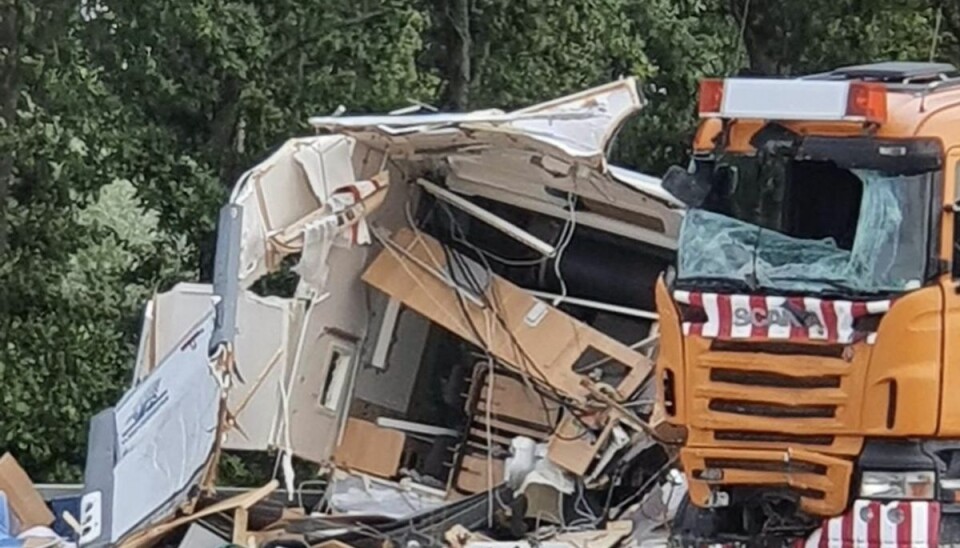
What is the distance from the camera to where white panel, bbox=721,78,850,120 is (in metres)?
7.40

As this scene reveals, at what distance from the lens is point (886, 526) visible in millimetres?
7316

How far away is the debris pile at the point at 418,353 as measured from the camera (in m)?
9.43

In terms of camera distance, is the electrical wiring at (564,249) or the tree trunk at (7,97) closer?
the electrical wiring at (564,249)

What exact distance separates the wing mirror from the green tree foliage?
6803mm

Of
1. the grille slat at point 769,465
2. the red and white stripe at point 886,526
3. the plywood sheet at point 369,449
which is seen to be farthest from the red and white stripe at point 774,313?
the plywood sheet at point 369,449

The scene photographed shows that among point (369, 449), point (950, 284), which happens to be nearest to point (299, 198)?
point (369, 449)

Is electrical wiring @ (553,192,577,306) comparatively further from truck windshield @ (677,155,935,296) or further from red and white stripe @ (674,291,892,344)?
red and white stripe @ (674,291,892,344)

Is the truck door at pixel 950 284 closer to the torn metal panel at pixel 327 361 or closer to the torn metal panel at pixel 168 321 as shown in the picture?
the torn metal panel at pixel 327 361

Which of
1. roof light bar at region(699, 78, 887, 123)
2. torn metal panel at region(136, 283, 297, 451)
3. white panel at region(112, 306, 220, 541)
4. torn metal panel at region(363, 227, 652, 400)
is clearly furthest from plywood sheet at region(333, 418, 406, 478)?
roof light bar at region(699, 78, 887, 123)

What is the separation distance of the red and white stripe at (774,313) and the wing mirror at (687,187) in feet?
1.98

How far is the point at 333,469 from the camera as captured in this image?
10.6m

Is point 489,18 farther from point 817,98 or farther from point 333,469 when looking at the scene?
point 817,98

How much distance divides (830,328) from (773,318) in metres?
0.24

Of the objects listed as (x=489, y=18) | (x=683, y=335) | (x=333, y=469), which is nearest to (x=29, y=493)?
(x=333, y=469)
